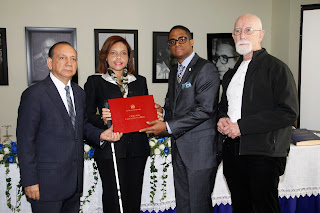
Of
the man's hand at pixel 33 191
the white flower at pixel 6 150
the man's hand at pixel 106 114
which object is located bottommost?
the man's hand at pixel 33 191

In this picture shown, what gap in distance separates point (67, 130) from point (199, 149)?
101 cm

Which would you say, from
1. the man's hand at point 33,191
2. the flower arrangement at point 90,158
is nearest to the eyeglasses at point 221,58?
the flower arrangement at point 90,158

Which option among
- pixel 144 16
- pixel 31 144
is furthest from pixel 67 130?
pixel 144 16

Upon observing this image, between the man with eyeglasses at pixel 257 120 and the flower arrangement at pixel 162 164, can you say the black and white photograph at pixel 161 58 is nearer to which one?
the flower arrangement at pixel 162 164

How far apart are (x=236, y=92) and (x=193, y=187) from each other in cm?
82

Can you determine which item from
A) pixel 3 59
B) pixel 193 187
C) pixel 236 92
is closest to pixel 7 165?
pixel 193 187

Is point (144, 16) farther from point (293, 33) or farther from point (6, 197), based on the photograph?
point (6, 197)

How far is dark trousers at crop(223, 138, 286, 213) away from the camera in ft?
7.03

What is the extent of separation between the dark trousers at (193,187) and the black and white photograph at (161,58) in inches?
107

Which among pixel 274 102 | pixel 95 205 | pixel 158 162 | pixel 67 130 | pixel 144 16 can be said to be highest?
pixel 144 16

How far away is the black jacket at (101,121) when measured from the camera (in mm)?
2436

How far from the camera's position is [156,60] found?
5.07 meters

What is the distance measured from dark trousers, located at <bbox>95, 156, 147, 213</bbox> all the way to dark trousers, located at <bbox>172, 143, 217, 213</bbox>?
1.06 feet

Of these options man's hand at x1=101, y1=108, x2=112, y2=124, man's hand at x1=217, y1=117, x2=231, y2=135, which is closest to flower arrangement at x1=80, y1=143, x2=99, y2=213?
man's hand at x1=101, y1=108, x2=112, y2=124
